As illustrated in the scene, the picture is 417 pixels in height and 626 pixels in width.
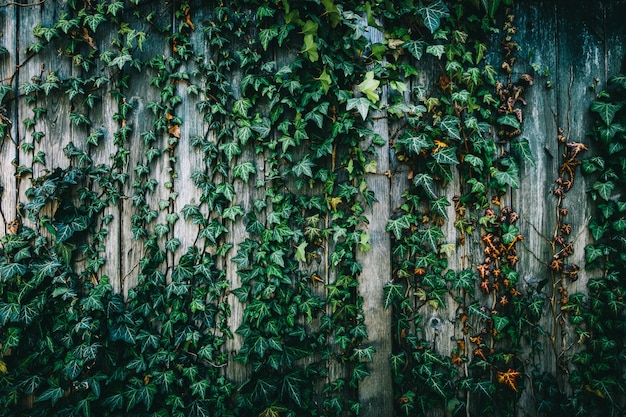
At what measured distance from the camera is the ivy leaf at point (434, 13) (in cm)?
204

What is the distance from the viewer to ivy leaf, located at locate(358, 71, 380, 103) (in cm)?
200

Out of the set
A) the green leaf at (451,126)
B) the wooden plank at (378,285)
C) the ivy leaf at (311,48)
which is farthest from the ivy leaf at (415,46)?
the ivy leaf at (311,48)

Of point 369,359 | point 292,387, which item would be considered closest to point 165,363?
point 292,387

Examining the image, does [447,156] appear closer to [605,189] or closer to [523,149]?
[523,149]

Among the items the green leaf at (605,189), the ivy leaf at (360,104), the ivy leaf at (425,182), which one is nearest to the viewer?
the ivy leaf at (360,104)

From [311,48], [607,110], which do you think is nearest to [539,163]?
[607,110]

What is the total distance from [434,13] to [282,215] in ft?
4.67

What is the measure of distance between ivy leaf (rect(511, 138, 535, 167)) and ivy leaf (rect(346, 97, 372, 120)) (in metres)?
0.93

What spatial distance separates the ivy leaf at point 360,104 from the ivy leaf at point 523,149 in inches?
36.6

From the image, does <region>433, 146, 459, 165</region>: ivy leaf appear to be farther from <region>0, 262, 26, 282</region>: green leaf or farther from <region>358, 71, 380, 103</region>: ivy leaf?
<region>0, 262, 26, 282</region>: green leaf

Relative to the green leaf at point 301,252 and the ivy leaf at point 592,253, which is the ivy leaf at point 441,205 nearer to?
the green leaf at point 301,252

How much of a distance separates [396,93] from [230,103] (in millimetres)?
975

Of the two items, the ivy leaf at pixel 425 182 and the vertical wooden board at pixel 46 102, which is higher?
the vertical wooden board at pixel 46 102

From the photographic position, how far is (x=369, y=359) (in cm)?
207
